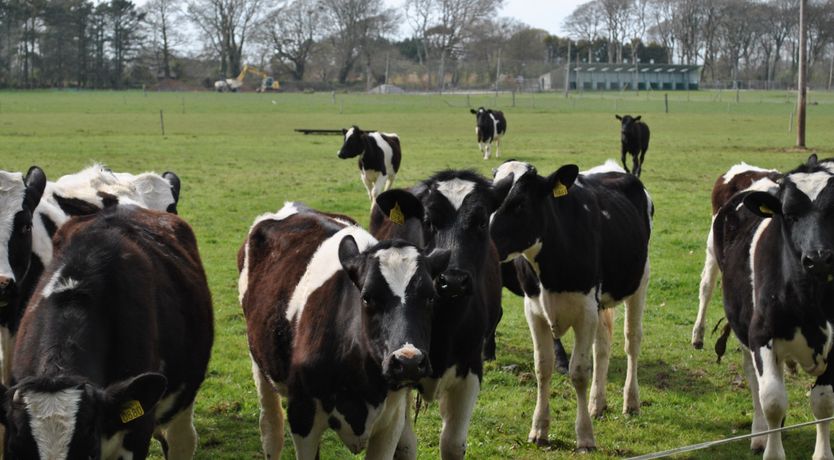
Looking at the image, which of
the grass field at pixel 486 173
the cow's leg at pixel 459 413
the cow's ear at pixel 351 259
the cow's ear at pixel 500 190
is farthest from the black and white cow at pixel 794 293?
the cow's ear at pixel 351 259

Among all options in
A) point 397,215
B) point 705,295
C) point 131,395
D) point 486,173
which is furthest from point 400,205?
point 486,173

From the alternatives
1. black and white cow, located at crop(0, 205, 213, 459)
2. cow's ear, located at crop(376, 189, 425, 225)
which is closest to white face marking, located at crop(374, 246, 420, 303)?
cow's ear, located at crop(376, 189, 425, 225)

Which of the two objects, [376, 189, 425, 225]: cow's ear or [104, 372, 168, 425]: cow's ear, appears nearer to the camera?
[104, 372, 168, 425]: cow's ear

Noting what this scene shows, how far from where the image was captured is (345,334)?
5.28 m

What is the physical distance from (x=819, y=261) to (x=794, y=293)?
475 millimetres

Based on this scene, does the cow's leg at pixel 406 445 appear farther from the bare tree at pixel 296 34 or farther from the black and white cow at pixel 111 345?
the bare tree at pixel 296 34

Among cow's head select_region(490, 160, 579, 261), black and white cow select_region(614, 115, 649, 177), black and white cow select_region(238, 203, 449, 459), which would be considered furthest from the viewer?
black and white cow select_region(614, 115, 649, 177)

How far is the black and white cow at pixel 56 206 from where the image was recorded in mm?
6496

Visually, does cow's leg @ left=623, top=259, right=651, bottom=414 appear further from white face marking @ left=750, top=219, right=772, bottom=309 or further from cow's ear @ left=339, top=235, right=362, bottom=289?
cow's ear @ left=339, top=235, right=362, bottom=289

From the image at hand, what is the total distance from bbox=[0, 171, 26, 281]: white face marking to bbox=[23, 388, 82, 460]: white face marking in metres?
2.38

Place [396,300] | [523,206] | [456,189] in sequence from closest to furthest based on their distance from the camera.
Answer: [396,300], [456,189], [523,206]

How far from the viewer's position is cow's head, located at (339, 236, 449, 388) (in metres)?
4.74

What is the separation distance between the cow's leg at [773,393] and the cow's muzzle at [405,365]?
2752mm

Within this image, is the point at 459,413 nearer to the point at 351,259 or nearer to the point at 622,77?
the point at 351,259
